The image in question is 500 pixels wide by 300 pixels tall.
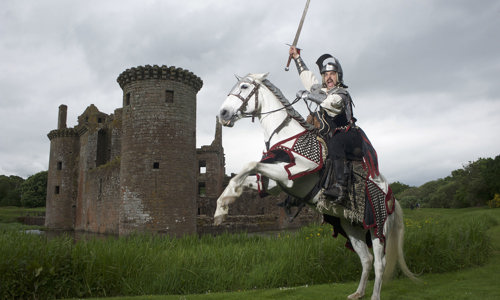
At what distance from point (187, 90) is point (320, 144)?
16304 mm

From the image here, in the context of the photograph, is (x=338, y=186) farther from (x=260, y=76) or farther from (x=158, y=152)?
(x=158, y=152)

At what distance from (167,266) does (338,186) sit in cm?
478

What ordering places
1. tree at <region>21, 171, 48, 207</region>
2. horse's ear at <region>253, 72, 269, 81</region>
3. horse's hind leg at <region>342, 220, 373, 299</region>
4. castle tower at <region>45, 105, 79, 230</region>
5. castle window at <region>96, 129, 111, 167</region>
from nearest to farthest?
horse's ear at <region>253, 72, 269, 81</region>, horse's hind leg at <region>342, 220, 373, 299</region>, castle window at <region>96, 129, 111, 167</region>, castle tower at <region>45, 105, 79, 230</region>, tree at <region>21, 171, 48, 207</region>

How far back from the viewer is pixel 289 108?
514 cm

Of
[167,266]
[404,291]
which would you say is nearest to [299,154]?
[404,291]

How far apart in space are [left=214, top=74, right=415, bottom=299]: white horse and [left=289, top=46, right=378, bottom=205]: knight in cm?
22

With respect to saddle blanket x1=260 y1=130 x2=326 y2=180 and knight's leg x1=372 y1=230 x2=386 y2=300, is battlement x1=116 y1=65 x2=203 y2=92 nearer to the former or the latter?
saddle blanket x1=260 y1=130 x2=326 y2=180

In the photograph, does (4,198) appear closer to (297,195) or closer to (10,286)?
(10,286)

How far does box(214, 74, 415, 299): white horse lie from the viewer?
14.4ft

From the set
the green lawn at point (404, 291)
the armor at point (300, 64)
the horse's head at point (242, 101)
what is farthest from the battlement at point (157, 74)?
the horse's head at point (242, 101)

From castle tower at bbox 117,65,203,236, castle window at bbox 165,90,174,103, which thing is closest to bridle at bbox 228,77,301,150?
castle tower at bbox 117,65,203,236

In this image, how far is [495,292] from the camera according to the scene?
6.63 m

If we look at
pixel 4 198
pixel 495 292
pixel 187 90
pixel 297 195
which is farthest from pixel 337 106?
pixel 4 198

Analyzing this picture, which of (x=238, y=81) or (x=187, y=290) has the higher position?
(x=238, y=81)
